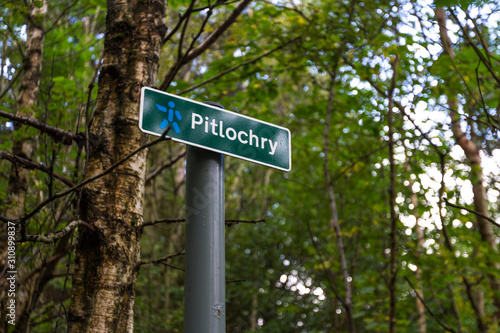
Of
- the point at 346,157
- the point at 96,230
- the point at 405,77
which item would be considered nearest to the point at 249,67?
the point at 405,77

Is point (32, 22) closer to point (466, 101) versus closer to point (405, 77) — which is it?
point (405, 77)

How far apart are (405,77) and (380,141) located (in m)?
1.25

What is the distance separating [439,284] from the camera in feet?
18.5

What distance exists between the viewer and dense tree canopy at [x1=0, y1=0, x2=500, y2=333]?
1932 mm

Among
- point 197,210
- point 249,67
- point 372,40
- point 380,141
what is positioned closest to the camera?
point 197,210

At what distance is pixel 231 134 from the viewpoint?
5.32ft

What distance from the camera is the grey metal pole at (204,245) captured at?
1.32m

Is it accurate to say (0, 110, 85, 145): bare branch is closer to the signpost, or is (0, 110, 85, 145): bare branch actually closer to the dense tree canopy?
the dense tree canopy

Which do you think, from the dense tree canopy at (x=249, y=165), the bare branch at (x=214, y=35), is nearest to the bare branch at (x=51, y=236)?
the dense tree canopy at (x=249, y=165)

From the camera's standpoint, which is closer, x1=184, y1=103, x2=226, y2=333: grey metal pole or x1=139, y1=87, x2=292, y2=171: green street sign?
x1=184, y1=103, x2=226, y2=333: grey metal pole

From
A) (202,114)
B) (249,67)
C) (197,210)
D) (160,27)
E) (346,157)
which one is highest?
(249,67)

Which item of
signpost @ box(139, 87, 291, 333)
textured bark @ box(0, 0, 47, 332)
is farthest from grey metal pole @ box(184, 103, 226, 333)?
textured bark @ box(0, 0, 47, 332)

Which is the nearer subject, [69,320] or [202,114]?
[202,114]

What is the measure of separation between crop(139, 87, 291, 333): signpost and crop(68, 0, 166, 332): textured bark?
53 cm
